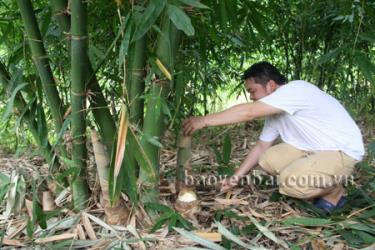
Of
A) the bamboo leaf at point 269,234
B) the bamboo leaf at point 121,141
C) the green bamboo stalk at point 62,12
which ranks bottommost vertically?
the bamboo leaf at point 269,234

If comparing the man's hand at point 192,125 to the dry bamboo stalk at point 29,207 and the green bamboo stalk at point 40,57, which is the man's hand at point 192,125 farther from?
the dry bamboo stalk at point 29,207

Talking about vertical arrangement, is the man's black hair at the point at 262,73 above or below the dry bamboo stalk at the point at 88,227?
above

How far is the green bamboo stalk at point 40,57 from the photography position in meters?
1.36

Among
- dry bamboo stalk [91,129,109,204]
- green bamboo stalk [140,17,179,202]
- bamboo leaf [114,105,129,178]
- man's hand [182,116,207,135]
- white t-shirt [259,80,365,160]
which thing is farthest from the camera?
white t-shirt [259,80,365,160]

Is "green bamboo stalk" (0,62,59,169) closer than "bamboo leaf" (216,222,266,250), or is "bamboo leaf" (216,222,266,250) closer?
"bamboo leaf" (216,222,266,250)

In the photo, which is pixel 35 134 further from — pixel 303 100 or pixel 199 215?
pixel 303 100

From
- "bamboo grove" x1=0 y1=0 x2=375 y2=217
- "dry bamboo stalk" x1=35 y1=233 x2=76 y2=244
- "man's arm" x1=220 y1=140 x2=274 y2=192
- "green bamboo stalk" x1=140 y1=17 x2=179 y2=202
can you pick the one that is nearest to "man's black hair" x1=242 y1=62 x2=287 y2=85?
"bamboo grove" x1=0 y1=0 x2=375 y2=217

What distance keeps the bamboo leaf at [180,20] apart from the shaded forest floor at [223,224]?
641 millimetres

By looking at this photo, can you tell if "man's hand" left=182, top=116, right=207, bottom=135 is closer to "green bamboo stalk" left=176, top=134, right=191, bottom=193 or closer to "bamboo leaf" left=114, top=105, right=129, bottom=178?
"green bamboo stalk" left=176, top=134, right=191, bottom=193

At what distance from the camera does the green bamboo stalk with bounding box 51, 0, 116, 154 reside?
1339mm

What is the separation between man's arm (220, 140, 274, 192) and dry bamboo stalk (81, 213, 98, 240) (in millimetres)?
548

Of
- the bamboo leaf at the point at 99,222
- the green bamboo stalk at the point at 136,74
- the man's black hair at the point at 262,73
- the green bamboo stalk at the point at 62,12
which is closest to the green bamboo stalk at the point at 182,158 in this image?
the green bamboo stalk at the point at 136,74

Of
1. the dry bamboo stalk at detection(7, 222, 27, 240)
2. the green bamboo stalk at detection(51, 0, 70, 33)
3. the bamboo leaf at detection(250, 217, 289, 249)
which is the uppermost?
the green bamboo stalk at detection(51, 0, 70, 33)

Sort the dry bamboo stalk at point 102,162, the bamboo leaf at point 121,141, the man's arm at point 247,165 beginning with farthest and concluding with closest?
the man's arm at point 247,165, the dry bamboo stalk at point 102,162, the bamboo leaf at point 121,141
